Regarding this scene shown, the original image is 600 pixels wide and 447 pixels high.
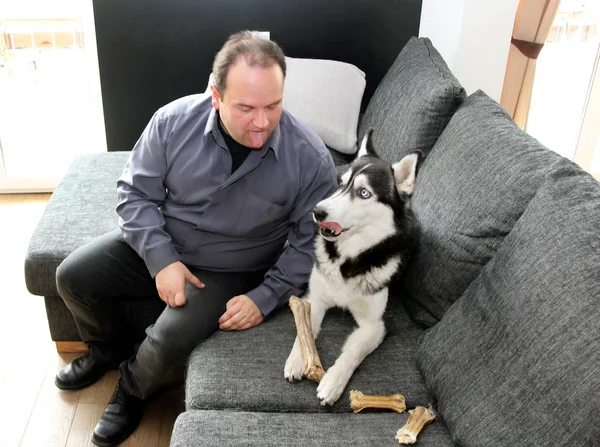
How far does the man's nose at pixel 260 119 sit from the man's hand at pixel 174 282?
51 centimetres

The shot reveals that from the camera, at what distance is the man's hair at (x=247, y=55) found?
1.56 metres

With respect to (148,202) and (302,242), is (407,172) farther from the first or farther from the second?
(148,202)

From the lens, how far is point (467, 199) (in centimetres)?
155

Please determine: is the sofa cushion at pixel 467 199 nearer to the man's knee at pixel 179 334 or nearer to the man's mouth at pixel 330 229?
the man's mouth at pixel 330 229

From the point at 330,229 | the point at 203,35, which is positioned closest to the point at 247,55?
the point at 330,229

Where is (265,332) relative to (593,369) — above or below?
below

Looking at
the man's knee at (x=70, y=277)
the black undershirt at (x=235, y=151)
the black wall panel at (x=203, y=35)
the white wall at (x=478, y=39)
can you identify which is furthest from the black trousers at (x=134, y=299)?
the black wall panel at (x=203, y=35)

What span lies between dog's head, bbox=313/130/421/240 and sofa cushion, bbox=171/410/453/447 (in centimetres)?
52

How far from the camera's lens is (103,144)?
11.3 ft

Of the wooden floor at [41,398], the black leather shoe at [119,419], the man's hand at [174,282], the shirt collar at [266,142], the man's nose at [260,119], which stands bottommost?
the wooden floor at [41,398]

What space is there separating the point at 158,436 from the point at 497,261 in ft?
4.08

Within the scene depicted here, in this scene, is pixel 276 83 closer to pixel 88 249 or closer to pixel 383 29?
pixel 88 249

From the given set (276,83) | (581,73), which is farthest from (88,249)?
(581,73)

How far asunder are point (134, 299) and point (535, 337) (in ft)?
4.46
